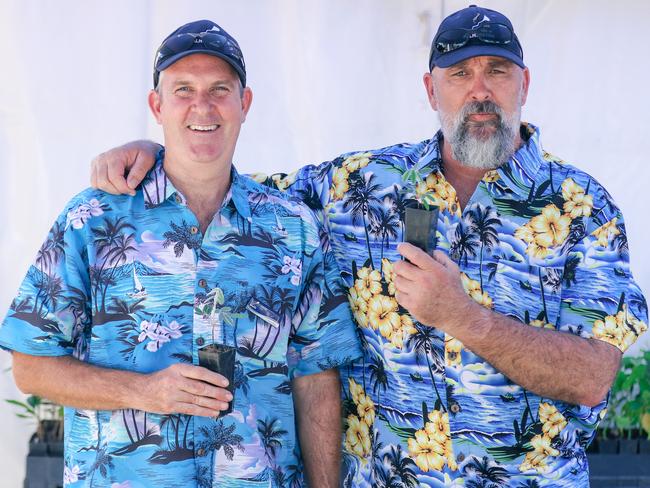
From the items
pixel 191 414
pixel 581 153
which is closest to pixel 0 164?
pixel 191 414

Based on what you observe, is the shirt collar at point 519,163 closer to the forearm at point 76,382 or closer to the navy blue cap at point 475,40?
the navy blue cap at point 475,40

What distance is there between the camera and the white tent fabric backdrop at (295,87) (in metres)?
3.50

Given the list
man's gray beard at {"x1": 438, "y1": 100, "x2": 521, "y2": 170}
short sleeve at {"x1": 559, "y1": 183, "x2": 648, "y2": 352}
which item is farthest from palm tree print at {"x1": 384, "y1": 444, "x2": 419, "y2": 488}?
man's gray beard at {"x1": 438, "y1": 100, "x2": 521, "y2": 170}

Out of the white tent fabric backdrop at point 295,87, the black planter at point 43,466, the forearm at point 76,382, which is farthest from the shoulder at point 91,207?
the black planter at point 43,466

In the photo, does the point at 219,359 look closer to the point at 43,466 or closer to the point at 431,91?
the point at 431,91

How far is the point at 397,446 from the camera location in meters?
2.47

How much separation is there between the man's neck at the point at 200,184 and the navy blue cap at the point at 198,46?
27cm

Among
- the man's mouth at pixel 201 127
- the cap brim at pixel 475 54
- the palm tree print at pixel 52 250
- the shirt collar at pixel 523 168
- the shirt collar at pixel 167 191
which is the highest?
the cap brim at pixel 475 54

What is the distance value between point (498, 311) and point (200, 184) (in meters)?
0.92

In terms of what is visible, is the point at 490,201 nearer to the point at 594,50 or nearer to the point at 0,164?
the point at 594,50

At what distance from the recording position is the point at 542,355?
2350mm

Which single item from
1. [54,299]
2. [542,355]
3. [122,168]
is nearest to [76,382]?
[54,299]

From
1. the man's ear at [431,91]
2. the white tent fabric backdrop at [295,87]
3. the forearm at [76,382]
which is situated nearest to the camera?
the forearm at [76,382]

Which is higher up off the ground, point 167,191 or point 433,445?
point 167,191
